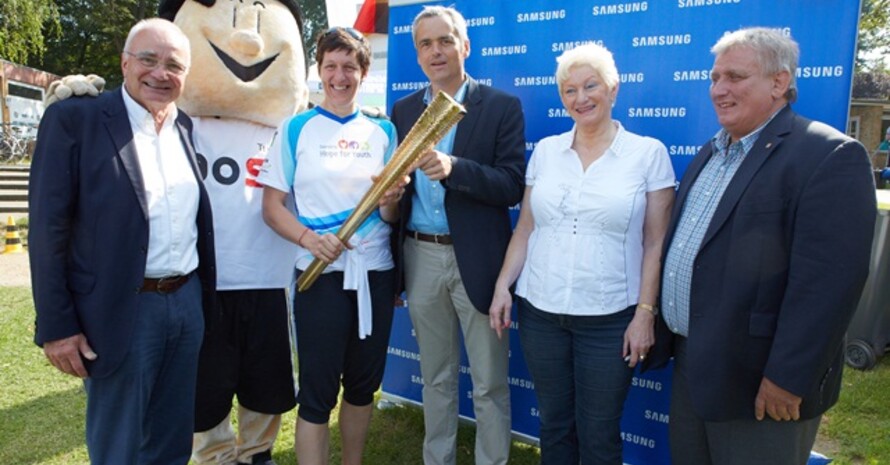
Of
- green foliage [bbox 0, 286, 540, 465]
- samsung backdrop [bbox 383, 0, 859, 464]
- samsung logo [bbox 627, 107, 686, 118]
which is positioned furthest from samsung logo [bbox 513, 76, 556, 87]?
green foliage [bbox 0, 286, 540, 465]

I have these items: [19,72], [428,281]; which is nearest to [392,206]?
[428,281]

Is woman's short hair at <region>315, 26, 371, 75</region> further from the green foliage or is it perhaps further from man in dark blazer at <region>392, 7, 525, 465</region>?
the green foliage

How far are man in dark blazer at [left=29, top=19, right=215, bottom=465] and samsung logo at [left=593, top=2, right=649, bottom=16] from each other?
2.00 metres

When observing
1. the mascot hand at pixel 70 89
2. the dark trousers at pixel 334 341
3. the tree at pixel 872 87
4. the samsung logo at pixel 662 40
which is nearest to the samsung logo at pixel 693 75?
the samsung logo at pixel 662 40

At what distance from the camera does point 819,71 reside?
9.02 ft

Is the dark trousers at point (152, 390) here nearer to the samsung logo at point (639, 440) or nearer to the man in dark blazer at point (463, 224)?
the man in dark blazer at point (463, 224)

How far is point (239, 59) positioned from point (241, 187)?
62cm

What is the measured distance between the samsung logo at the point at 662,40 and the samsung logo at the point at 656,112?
305 millimetres

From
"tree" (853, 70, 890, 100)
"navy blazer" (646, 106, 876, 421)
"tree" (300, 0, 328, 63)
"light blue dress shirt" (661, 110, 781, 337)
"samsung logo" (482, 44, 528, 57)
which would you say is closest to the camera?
"navy blazer" (646, 106, 876, 421)

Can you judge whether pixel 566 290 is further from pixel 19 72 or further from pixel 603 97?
pixel 19 72

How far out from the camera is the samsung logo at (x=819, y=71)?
8.85ft

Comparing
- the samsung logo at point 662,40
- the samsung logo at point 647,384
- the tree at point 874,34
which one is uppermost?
the tree at point 874,34

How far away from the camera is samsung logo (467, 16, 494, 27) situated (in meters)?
3.59

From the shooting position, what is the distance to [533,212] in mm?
2627
